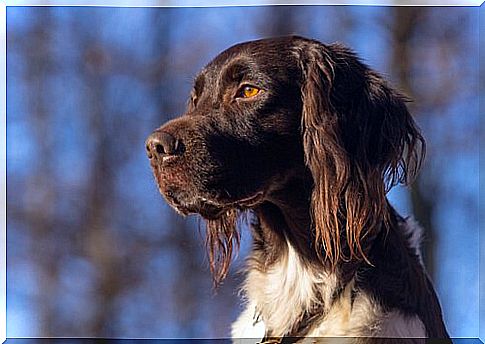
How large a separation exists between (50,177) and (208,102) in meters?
0.33

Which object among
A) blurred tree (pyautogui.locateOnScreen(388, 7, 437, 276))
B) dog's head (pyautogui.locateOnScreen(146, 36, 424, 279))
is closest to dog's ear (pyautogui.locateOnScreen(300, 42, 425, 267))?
dog's head (pyautogui.locateOnScreen(146, 36, 424, 279))

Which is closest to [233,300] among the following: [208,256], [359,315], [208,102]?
[208,256]

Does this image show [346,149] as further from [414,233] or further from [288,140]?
[414,233]

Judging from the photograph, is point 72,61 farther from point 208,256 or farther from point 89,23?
point 208,256

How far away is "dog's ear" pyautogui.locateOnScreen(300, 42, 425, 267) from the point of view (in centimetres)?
105

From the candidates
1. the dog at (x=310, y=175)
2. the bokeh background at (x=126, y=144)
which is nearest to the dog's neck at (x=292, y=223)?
the dog at (x=310, y=175)

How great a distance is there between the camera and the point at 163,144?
1008 mm

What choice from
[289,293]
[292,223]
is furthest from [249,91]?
[289,293]

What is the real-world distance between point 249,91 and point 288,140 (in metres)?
0.09

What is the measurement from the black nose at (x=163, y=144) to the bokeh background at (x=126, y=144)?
0.20 m

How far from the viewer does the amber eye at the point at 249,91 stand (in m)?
1.05

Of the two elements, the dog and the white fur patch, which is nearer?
the dog

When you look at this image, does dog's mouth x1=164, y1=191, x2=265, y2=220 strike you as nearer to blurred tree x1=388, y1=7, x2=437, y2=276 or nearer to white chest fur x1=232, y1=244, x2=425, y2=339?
white chest fur x1=232, y1=244, x2=425, y2=339

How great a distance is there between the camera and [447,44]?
1.21m
